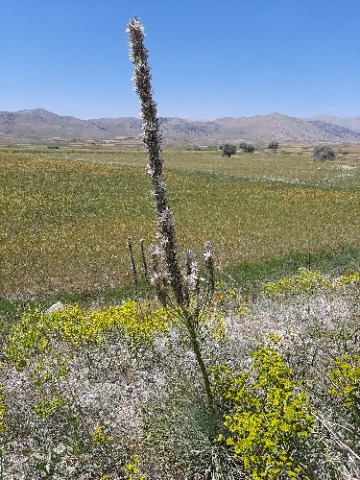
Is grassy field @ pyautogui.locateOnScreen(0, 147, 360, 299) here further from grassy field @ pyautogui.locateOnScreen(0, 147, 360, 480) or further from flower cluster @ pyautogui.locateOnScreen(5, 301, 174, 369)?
flower cluster @ pyautogui.locateOnScreen(5, 301, 174, 369)

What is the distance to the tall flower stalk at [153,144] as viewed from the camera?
14.6ft

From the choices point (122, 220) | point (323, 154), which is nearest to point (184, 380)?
point (122, 220)

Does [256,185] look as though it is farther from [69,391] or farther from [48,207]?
[69,391]

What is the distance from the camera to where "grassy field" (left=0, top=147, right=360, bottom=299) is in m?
24.5

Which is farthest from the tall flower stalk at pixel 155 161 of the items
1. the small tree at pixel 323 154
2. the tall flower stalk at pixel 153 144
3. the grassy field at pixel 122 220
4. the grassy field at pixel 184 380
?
the small tree at pixel 323 154

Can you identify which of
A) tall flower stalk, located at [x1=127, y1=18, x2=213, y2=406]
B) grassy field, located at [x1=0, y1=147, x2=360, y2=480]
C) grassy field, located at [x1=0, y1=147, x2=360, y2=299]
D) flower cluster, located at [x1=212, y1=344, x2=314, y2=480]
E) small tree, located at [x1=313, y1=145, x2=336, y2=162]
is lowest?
small tree, located at [x1=313, y1=145, x2=336, y2=162]

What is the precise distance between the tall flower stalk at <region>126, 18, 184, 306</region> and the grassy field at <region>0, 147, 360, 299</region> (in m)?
16.9

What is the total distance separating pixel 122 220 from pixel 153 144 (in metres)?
32.4

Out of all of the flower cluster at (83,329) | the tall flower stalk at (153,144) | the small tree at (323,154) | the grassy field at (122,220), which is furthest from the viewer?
the small tree at (323,154)

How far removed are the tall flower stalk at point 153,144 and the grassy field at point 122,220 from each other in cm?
1689

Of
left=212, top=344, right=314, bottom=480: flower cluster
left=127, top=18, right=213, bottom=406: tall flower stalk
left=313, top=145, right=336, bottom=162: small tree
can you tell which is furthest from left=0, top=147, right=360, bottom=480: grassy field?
left=313, top=145, right=336, bottom=162: small tree

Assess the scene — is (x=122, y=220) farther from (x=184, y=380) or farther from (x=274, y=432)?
(x=274, y=432)

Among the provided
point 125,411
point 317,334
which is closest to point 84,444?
point 125,411

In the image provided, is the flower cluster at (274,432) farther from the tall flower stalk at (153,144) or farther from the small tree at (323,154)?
the small tree at (323,154)
